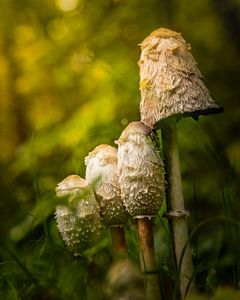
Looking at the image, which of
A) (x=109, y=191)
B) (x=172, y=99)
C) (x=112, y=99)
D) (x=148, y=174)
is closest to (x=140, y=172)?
(x=148, y=174)

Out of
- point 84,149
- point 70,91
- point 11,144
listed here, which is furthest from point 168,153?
point 11,144

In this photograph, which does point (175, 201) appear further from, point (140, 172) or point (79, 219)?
point (79, 219)

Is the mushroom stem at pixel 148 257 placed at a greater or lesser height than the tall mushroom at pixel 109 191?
lesser

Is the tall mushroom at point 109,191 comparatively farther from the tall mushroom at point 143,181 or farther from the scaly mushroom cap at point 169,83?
the scaly mushroom cap at point 169,83

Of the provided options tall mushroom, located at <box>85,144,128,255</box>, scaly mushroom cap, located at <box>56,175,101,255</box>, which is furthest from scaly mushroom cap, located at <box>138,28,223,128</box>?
scaly mushroom cap, located at <box>56,175,101,255</box>

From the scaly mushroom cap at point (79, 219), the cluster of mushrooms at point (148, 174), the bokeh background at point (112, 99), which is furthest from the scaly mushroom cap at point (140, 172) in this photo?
the bokeh background at point (112, 99)
